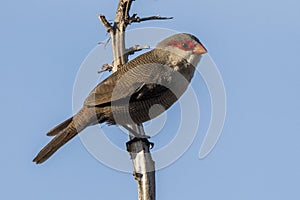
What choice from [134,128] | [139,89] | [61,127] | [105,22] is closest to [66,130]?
[61,127]

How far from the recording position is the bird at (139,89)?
10938mm

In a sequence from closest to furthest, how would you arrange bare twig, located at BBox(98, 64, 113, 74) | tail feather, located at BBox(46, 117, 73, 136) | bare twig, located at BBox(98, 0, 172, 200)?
bare twig, located at BBox(98, 0, 172, 200)
tail feather, located at BBox(46, 117, 73, 136)
bare twig, located at BBox(98, 64, 113, 74)

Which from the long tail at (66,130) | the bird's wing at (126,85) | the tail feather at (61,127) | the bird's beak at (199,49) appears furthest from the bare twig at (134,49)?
the tail feather at (61,127)

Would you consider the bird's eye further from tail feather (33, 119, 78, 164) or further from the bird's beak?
tail feather (33, 119, 78, 164)

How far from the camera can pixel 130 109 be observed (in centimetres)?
1094

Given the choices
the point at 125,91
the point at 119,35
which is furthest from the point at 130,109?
the point at 119,35

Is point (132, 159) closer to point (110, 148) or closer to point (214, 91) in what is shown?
point (110, 148)

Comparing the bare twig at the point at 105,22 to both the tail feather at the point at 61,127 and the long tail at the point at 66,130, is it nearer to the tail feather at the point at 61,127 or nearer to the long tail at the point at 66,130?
the long tail at the point at 66,130

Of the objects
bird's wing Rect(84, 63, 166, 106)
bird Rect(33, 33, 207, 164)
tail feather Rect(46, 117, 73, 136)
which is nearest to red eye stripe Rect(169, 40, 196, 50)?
bird Rect(33, 33, 207, 164)

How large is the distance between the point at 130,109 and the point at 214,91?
1.10 metres

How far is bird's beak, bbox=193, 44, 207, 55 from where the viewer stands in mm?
11070

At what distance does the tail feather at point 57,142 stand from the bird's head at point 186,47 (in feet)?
5.23

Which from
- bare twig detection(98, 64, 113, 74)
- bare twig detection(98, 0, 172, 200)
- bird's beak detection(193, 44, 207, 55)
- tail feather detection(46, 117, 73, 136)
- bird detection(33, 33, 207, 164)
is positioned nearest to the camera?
bare twig detection(98, 0, 172, 200)

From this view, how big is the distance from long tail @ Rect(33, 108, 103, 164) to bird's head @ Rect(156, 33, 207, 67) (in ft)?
4.27
